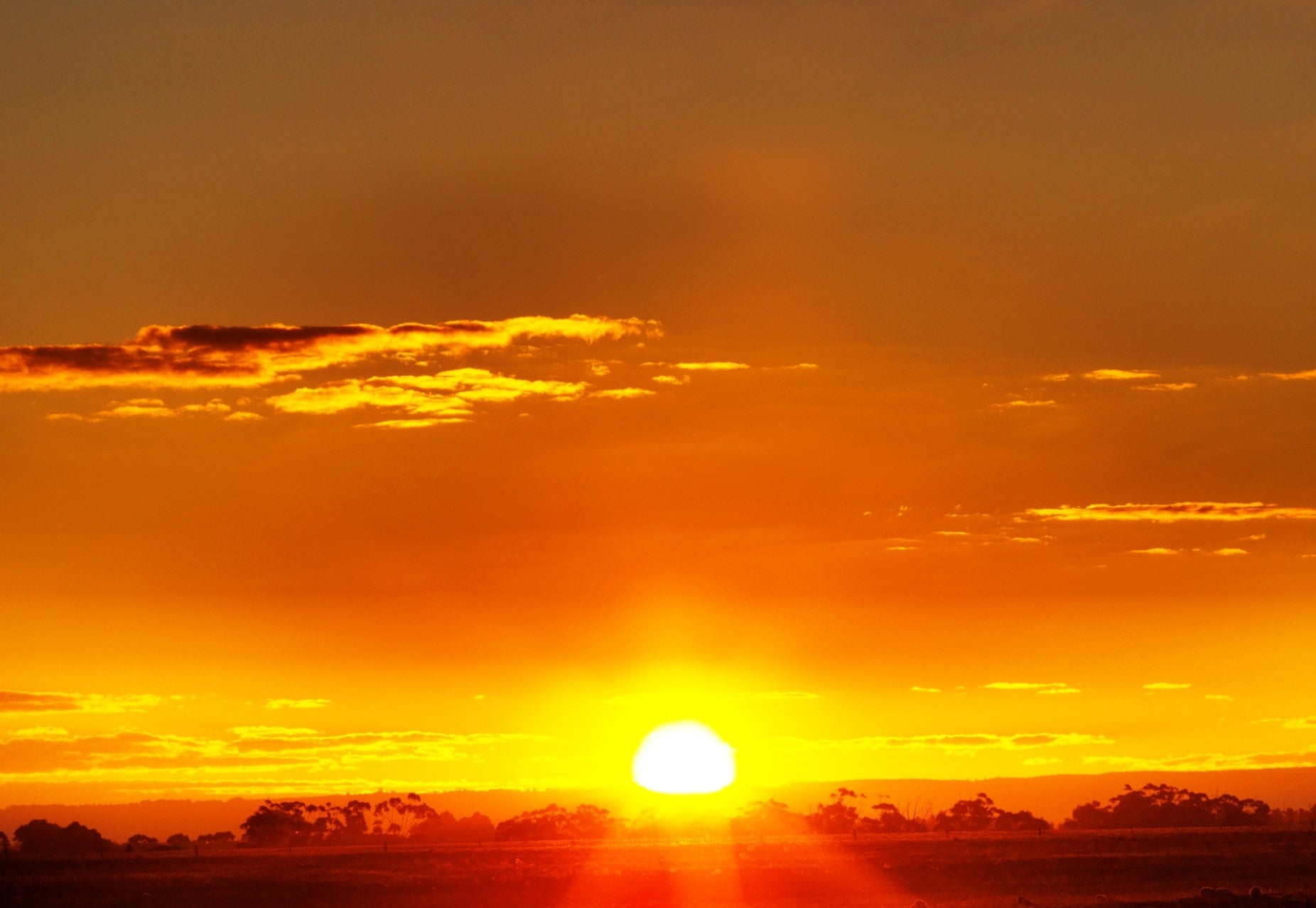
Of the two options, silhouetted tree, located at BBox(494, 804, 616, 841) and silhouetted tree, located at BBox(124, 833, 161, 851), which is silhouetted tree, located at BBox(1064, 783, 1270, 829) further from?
silhouetted tree, located at BBox(124, 833, 161, 851)

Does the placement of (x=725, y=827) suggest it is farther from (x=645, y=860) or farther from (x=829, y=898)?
Result: (x=829, y=898)

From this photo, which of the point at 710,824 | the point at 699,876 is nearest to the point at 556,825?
the point at 710,824

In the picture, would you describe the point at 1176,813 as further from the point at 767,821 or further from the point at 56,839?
the point at 56,839

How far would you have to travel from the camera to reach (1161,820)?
19125 cm

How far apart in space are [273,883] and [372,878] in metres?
6.08

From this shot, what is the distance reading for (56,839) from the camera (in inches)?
6860

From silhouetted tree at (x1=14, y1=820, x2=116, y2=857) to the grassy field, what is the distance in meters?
46.4

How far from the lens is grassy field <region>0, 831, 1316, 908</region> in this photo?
9531 cm

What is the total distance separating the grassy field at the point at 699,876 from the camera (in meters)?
95.3

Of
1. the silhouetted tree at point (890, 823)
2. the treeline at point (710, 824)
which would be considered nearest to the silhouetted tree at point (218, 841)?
the treeline at point (710, 824)

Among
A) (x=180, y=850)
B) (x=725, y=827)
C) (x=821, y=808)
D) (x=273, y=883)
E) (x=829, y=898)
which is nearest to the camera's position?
(x=829, y=898)

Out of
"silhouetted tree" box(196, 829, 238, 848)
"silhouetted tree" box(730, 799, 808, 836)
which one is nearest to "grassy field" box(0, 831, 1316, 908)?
"silhouetted tree" box(196, 829, 238, 848)

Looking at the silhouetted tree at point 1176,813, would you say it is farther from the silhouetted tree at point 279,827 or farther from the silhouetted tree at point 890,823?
the silhouetted tree at point 279,827

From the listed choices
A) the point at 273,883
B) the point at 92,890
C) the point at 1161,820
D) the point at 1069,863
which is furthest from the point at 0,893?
the point at 1161,820
